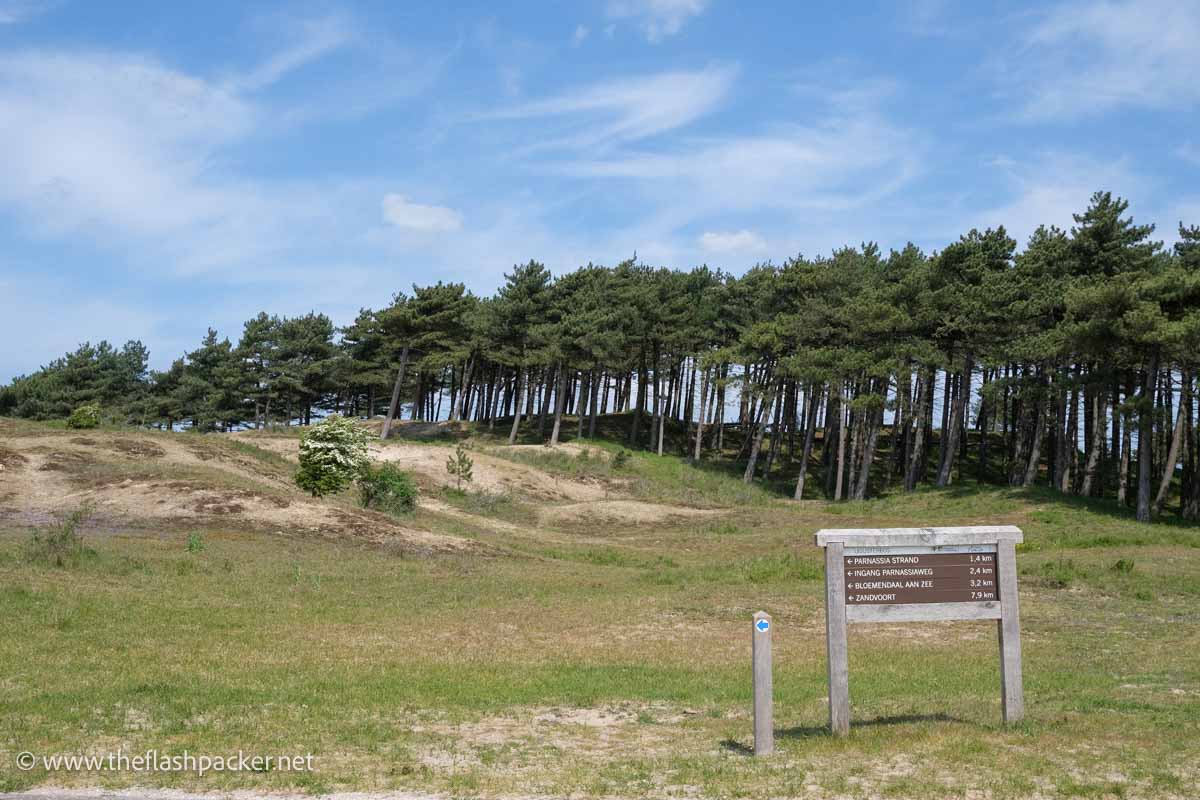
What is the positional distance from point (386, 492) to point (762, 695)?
104 feet

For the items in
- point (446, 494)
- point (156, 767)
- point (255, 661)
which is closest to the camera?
point (156, 767)

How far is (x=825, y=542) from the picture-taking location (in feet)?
31.6

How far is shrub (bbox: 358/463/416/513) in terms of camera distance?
126 ft

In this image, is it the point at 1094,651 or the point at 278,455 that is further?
the point at 278,455

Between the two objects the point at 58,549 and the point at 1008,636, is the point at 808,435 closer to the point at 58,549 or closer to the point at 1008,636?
the point at 58,549

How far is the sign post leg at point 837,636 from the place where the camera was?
31.3ft

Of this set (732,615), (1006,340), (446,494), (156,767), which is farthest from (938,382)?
(156,767)

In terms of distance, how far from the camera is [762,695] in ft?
29.0

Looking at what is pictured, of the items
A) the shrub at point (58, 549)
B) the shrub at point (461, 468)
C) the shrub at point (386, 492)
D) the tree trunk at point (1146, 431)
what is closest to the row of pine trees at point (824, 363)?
the tree trunk at point (1146, 431)

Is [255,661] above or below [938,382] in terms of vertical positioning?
below

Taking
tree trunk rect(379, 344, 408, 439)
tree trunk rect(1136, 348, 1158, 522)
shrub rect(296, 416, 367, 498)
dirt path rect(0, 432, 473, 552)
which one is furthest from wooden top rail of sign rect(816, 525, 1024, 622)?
tree trunk rect(379, 344, 408, 439)

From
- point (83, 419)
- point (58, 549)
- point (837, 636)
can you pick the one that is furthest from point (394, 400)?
point (837, 636)

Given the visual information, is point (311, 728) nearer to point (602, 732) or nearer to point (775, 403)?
point (602, 732)

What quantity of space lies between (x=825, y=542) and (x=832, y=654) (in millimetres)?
1112
